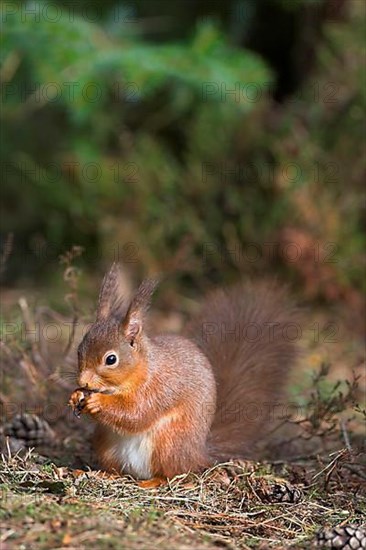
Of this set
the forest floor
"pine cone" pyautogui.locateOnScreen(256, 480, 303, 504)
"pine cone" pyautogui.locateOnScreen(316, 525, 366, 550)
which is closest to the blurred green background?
the forest floor

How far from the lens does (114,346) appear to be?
2.68 meters

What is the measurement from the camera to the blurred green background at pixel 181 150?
5.00 meters

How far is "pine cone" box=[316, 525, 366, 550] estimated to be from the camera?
2.27m

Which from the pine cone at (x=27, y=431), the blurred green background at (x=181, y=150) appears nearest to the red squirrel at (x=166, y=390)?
the pine cone at (x=27, y=431)

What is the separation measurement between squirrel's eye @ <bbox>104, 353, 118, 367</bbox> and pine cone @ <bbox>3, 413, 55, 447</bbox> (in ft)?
2.14

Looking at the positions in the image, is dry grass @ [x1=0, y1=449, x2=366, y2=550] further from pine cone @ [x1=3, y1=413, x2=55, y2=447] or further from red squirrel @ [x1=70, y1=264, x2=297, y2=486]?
pine cone @ [x1=3, y1=413, x2=55, y2=447]

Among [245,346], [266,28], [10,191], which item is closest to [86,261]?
[10,191]

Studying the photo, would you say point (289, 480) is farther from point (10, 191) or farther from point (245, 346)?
point (10, 191)

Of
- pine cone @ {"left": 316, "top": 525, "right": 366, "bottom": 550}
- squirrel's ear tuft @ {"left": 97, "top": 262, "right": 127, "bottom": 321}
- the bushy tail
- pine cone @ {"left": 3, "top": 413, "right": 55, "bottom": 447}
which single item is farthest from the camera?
pine cone @ {"left": 3, "top": 413, "right": 55, "bottom": 447}

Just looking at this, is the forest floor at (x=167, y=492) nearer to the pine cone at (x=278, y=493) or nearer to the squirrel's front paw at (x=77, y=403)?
the pine cone at (x=278, y=493)

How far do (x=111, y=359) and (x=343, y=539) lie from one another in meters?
0.84

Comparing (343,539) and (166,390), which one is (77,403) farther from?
(343,539)

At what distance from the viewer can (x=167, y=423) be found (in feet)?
9.07

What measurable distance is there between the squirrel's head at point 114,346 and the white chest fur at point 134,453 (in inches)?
6.1
